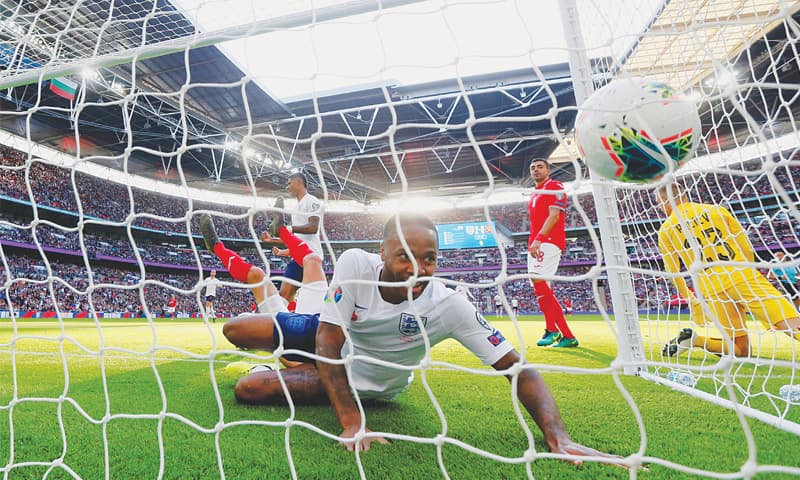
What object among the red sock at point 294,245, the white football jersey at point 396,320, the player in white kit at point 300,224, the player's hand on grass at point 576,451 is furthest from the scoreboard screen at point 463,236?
the player's hand on grass at point 576,451

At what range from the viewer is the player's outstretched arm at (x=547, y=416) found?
56.0 inches

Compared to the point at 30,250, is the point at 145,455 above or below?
below

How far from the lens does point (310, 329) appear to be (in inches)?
92.5

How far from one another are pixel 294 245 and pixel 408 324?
2451mm

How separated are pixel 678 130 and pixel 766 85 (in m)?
0.36

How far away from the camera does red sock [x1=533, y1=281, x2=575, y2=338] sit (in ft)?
14.5

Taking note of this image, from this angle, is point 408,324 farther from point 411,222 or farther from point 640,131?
point 640,131

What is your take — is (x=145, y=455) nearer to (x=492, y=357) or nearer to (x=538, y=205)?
(x=492, y=357)

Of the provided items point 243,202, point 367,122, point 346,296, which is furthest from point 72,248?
point 346,296

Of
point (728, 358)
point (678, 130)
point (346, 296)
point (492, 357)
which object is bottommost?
point (492, 357)

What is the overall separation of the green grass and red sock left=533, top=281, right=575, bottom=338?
1727 millimetres

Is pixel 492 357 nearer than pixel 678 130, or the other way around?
pixel 678 130

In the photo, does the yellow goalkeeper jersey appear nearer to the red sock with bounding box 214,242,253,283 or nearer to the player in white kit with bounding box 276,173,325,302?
the player in white kit with bounding box 276,173,325,302

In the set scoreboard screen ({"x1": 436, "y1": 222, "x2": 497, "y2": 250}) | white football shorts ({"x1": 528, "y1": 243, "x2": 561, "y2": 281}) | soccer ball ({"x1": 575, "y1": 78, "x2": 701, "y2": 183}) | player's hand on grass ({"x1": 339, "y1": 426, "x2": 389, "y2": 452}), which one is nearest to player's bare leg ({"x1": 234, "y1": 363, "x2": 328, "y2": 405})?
player's hand on grass ({"x1": 339, "y1": 426, "x2": 389, "y2": 452})
